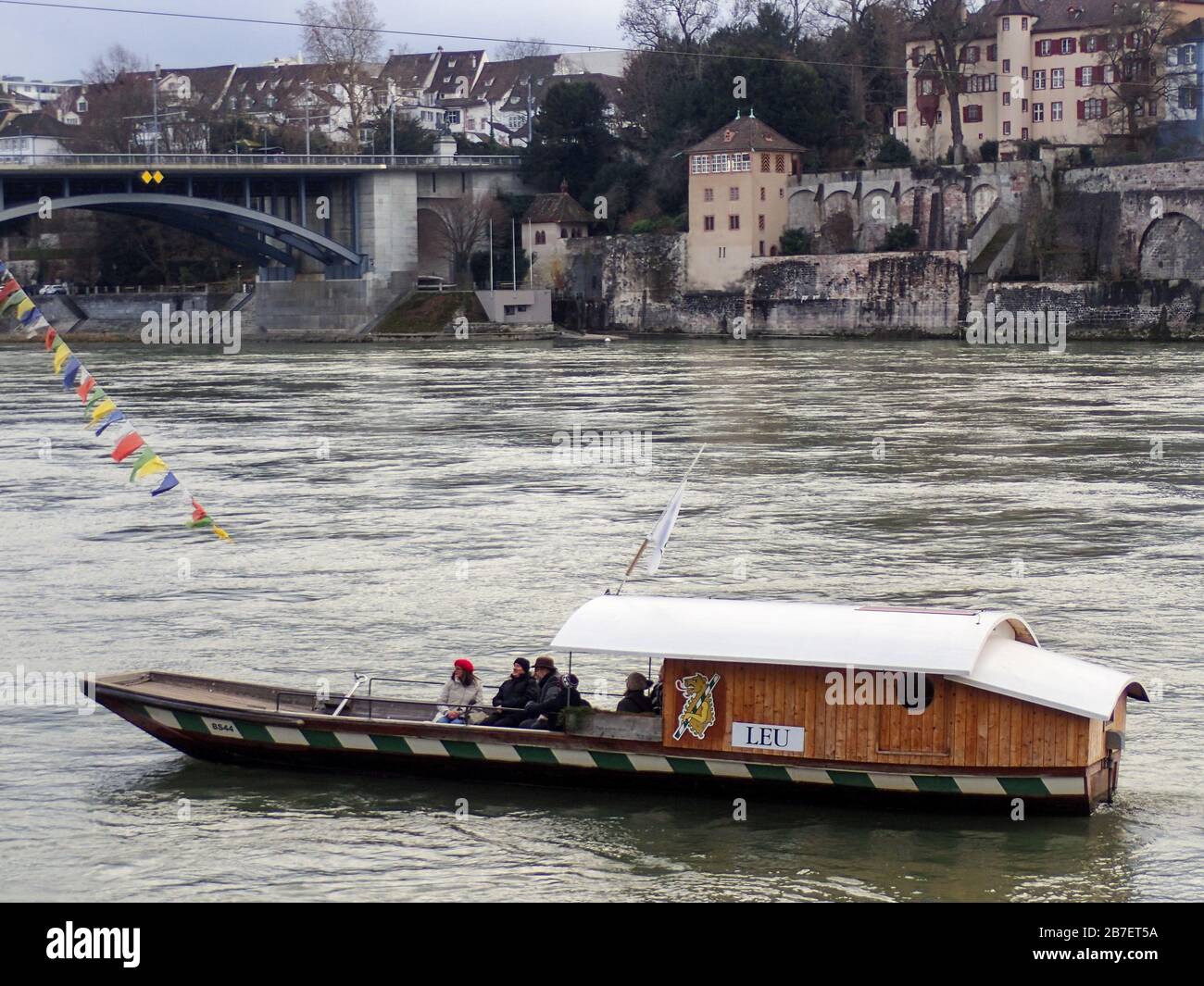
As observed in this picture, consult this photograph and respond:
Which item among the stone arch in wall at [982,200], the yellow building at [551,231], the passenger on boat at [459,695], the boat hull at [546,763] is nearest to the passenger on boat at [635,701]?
the boat hull at [546,763]

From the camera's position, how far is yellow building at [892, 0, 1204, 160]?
7825 cm

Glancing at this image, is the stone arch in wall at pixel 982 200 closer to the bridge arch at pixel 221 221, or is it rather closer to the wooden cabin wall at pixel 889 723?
the bridge arch at pixel 221 221

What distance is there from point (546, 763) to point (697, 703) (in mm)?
1345

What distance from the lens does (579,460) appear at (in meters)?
35.5

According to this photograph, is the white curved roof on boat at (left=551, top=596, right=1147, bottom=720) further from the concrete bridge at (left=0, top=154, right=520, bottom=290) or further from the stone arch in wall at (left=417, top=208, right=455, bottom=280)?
the stone arch in wall at (left=417, top=208, right=455, bottom=280)

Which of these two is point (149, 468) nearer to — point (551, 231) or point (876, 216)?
point (876, 216)

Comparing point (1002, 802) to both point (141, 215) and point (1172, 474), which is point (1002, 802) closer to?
point (1172, 474)

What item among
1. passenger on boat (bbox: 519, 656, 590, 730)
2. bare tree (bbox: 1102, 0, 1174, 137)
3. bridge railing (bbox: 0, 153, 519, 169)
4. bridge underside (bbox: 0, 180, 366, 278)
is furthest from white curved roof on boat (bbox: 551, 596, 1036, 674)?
bare tree (bbox: 1102, 0, 1174, 137)

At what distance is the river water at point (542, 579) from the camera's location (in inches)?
520

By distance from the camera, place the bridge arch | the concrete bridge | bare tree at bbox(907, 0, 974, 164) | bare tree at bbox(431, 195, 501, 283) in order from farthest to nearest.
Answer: bare tree at bbox(431, 195, 501, 283) < bare tree at bbox(907, 0, 974, 164) < the concrete bridge < the bridge arch

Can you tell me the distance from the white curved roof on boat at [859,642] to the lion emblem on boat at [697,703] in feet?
0.98

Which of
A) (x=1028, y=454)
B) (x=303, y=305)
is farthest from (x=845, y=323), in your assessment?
(x=1028, y=454)

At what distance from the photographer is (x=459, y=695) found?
15031 mm
